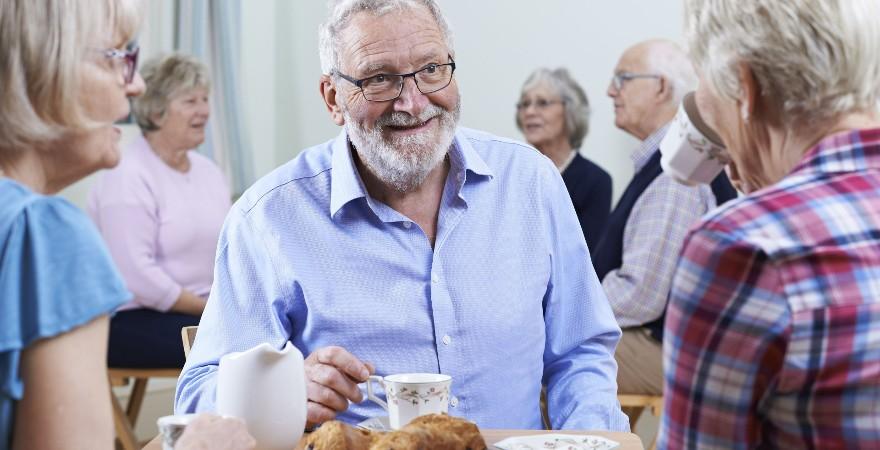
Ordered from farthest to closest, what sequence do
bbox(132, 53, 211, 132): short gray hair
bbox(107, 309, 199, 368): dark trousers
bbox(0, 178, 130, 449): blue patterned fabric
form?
bbox(132, 53, 211, 132): short gray hair
bbox(107, 309, 199, 368): dark trousers
bbox(0, 178, 130, 449): blue patterned fabric

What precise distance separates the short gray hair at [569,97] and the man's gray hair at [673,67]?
31.8 inches

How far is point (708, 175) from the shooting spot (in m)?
1.48

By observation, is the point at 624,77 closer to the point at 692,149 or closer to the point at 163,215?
the point at 163,215

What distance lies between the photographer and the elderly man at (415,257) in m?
1.77

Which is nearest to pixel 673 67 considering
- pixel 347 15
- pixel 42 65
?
pixel 347 15

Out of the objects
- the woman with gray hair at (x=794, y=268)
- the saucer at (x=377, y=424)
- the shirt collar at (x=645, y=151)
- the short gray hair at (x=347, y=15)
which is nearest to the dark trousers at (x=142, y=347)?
the shirt collar at (x=645, y=151)

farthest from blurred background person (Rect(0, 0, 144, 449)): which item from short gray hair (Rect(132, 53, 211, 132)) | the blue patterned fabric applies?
short gray hair (Rect(132, 53, 211, 132))

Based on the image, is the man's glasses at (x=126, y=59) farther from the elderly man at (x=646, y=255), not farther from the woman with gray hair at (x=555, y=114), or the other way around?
the woman with gray hair at (x=555, y=114)

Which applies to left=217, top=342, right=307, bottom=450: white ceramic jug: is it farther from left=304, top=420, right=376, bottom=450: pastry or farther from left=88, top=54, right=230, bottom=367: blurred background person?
left=88, top=54, right=230, bottom=367: blurred background person

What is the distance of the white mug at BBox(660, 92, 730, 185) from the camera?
1.42 metres

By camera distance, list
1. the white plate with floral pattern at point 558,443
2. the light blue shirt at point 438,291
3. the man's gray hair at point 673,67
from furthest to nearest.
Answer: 1. the man's gray hair at point 673,67
2. the light blue shirt at point 438,291
3. the white plate with floral pattern at point 558,443

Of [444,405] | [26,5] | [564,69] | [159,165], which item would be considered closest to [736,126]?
[444,405]

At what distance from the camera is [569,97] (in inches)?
189

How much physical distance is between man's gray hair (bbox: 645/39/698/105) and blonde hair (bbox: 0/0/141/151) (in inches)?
117
